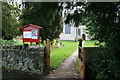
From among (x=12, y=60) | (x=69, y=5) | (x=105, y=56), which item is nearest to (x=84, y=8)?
(x=69, y=5)

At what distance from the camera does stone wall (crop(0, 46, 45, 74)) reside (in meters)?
5.92

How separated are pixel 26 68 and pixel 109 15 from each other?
15.7 ft

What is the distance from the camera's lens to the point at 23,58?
20.2ft

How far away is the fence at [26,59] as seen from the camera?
5918mm

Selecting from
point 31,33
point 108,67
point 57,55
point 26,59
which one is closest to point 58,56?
point 57,55

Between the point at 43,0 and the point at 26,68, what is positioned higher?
the point at 43,0

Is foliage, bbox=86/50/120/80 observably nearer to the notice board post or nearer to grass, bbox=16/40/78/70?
grass, bbox=16/40/78/70

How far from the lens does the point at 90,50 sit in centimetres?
495

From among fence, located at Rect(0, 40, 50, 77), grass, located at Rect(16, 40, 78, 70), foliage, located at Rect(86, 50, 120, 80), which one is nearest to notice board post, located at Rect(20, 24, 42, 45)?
fence, located at Rect(0, 40, 50, 77)

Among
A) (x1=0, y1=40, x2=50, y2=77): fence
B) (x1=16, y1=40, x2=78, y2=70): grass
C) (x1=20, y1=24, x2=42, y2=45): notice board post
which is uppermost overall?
(x1=20, y1=24, x2=42, y2=45): notice board post

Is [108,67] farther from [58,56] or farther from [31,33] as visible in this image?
[58,56]

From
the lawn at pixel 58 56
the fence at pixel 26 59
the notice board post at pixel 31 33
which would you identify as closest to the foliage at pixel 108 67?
the fence at pixel 26 59

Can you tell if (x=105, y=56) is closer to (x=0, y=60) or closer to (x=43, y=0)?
(x=43, y=0)

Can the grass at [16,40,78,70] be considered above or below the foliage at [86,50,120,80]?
below
